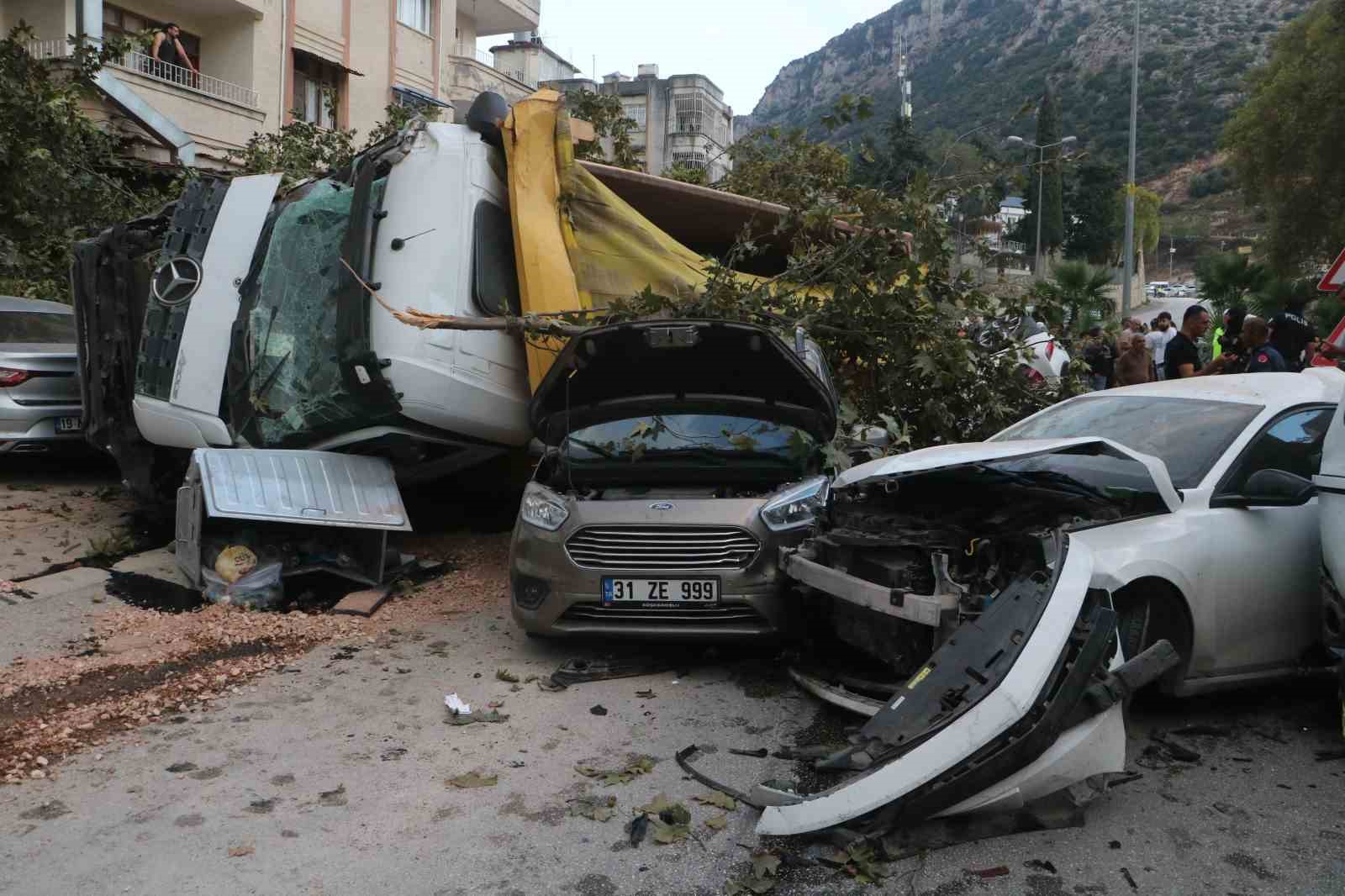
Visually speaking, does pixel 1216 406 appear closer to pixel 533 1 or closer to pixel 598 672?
pixel 598 672

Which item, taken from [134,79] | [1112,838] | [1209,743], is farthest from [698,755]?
[134,79]

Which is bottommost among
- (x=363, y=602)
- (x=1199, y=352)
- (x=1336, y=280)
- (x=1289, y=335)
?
(x=363, y=602)

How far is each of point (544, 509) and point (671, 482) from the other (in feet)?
2.37

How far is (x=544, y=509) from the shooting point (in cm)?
563

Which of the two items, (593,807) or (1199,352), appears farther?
(1199,352)

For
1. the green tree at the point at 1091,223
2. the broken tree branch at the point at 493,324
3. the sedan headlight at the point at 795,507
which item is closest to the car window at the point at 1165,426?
the sedan headlight at the point at 795,507

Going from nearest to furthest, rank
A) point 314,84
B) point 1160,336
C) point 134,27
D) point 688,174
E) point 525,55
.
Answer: point 688,174 < point 1160,336 < point 134,27 < point 314,84 < point 525,55

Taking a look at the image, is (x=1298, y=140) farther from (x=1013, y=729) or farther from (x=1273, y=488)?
(x=1013, y=729)

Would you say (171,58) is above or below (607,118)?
above

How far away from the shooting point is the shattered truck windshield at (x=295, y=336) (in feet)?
24.0

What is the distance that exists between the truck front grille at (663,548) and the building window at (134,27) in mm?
15891

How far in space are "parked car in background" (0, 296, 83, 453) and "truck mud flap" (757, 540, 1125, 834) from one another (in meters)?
8.71

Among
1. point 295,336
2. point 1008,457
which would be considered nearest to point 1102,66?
point 295,336

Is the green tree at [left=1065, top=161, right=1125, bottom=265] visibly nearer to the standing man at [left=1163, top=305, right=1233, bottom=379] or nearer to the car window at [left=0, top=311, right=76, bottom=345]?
the standing man at [left=1163, top=305, right=1233, bottom=379]
